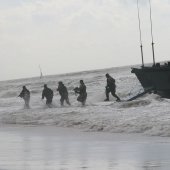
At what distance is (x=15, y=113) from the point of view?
26.2 meters

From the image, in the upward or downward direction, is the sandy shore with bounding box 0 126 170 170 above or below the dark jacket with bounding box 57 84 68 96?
below

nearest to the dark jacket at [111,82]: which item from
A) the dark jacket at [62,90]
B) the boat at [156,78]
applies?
the boat at [156,78]

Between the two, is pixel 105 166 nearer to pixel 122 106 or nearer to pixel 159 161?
pixel 159 161

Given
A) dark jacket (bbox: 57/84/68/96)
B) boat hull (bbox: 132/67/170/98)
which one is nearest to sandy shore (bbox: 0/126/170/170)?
boat hull (bbox: 132/67/170/98)

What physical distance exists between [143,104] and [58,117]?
3546 mm

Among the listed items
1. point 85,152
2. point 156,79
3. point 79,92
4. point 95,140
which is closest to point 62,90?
point 79,92

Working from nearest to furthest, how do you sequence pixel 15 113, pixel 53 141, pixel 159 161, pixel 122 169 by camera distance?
pixel 122 169 < pixel 159 161 < pixel 53 141 < pixel 15 113

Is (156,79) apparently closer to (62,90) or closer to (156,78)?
(156,78)

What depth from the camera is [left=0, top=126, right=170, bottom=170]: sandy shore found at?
9.15 metres

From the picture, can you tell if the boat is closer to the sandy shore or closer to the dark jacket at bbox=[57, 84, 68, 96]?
the dark jacket at bbox=[57, 84, 68, 96]

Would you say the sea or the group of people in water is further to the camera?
the group of people in water

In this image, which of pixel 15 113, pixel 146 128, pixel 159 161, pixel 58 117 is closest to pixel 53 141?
pixel 146 128

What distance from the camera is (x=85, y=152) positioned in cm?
1110

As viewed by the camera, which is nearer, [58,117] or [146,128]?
[146,128]
